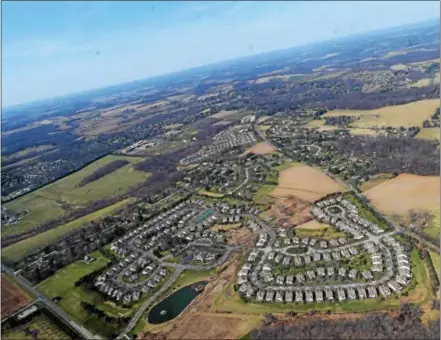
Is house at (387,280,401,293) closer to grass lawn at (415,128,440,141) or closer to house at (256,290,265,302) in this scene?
house at (256,290,265,302)

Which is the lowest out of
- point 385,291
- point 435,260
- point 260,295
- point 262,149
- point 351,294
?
point 435,260

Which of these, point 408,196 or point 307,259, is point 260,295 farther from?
point 408,196

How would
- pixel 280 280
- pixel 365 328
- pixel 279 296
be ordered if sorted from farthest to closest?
pixel 280 280
pixel 279 296
pixel 365 328

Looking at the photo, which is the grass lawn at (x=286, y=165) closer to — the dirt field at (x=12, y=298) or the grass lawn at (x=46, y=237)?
the grass lawn at (x=46, y=237)

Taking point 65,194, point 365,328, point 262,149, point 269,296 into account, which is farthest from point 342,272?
point 65,194

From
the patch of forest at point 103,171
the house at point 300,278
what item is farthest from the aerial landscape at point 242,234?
the patch of forest at point 103,171

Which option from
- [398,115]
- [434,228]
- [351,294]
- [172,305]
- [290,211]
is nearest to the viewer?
[351,294]
